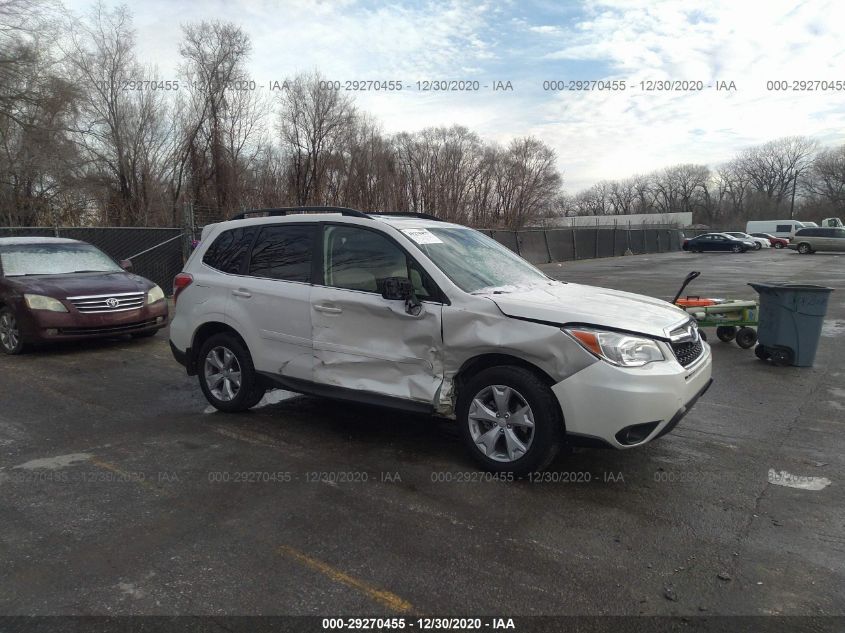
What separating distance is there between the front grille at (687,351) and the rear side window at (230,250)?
3.70 m

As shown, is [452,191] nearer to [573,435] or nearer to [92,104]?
[92,104]

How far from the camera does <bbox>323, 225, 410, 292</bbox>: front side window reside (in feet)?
15.1

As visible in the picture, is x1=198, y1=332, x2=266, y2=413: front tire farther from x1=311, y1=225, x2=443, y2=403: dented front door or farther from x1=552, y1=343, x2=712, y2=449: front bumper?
x1=552, y1=343, x2=712, y2=449: front bumper

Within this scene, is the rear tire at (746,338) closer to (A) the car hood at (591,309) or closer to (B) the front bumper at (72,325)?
(A) the car hood at (591,309)

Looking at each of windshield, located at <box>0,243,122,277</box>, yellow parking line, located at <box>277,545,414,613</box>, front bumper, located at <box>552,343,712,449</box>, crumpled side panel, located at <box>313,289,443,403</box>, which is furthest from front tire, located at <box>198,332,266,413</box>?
windshield, located at <box>0,243,122,277</box>

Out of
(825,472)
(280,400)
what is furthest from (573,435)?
(280,400)

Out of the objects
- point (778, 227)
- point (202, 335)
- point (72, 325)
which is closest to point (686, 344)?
point (202, 335)

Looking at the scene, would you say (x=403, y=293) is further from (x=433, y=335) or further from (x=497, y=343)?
(x=497, y=343)

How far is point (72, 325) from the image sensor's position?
7941 mm

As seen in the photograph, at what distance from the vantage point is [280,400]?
609 centimetres

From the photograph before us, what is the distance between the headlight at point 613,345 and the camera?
A: 3.74 metres

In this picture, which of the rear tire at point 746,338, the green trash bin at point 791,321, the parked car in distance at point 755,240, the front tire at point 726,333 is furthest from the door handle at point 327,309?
the parked car in distance at point 755,240

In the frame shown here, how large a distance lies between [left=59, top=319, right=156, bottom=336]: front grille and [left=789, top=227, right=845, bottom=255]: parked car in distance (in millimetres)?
42116

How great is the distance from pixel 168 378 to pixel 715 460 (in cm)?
579
